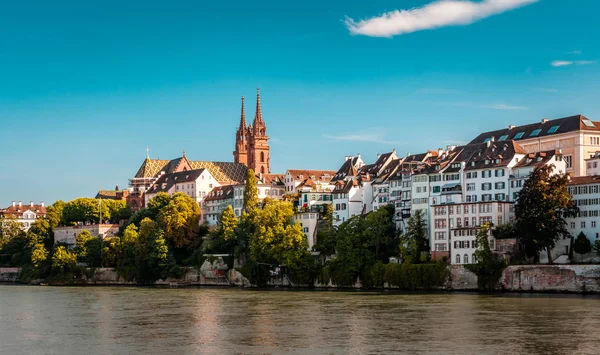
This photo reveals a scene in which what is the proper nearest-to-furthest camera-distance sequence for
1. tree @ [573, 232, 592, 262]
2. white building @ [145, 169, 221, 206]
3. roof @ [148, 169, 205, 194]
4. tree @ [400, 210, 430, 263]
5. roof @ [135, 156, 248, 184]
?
tree @ [573, 232, 592, 262] < tree @ [400, 210, 430, 263] < white building @ [145, 169, 221, 206] < roof @ [148, 169, 205, 194] < roof @ [135, 156, 248, 184]

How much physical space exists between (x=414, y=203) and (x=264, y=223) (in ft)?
60.8

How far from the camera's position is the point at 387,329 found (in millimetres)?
57531

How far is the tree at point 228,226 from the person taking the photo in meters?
118

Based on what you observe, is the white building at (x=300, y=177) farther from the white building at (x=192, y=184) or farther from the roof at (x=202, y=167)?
the roof at (x=202, y=167)

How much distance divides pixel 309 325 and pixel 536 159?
43.1 meters

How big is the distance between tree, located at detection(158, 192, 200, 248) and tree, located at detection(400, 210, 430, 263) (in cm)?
3591

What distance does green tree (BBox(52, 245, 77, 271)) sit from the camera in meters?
132

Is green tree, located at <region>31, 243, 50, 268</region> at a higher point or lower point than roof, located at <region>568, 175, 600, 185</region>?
lower

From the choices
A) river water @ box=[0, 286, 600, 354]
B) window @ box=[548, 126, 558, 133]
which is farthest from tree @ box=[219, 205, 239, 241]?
window @ box=[548, 126, 558, 133]

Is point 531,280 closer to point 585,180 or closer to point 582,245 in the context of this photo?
point 582,245

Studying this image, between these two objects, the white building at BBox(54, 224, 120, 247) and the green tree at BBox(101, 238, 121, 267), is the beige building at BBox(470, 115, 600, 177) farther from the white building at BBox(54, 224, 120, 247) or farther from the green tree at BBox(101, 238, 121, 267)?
the white building at BBox(54, 224, 120, 247)

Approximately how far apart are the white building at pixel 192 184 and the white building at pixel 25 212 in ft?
115

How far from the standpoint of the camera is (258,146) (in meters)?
184

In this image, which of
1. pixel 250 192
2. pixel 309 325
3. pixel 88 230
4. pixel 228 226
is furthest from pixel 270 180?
pixel 309 325
